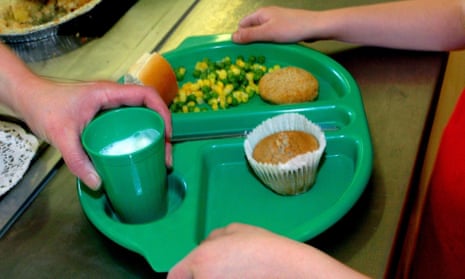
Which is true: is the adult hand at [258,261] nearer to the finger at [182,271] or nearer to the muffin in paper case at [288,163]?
the finger at [182,271]

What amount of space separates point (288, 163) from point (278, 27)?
407 millimetres

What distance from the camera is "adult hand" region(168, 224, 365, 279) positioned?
614mm

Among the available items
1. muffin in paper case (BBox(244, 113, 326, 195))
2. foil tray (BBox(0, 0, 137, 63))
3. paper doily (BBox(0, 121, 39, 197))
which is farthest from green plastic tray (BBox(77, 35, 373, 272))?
foil tray (BBox(0, 0, 137, 63))

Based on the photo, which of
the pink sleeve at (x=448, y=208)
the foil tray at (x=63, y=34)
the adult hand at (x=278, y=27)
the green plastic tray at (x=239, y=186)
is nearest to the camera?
the green plastic tray at (x=239, y=186)

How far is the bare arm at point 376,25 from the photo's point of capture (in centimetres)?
100

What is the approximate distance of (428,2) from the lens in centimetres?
102

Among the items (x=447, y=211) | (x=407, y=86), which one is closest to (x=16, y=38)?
(x=407, y=86)

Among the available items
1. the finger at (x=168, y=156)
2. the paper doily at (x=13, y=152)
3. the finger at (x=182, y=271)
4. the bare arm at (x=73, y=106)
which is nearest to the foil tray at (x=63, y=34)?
the paper doily at (x=13, y=152)

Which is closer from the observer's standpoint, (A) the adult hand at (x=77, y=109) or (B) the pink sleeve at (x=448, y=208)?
(A) the adult hand at (x=77, y=109)

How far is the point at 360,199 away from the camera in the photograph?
81cm

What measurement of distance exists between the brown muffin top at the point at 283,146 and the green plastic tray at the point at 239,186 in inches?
2.1

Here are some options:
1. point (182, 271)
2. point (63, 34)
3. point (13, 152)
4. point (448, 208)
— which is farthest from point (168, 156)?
point (63, 34)

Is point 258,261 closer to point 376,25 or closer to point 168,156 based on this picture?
point 168,156

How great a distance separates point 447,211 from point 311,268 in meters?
0.44
